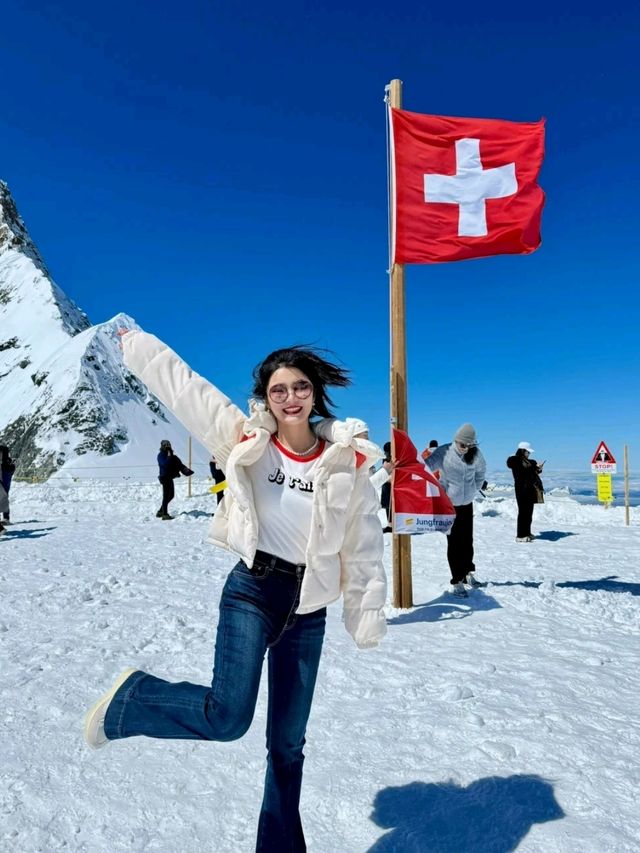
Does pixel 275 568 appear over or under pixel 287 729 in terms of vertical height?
over

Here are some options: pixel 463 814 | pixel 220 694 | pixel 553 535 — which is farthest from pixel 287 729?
pixel 553 535

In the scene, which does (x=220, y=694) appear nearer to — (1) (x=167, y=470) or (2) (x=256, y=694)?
(2) (x=256, y=694)

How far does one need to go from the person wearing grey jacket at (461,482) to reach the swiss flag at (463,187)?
218 cm

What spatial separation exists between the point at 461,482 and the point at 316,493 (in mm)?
5200

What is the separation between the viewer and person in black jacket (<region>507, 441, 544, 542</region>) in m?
11.8

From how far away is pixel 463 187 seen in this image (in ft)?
21.0

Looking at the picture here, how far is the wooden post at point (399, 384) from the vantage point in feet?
19.9

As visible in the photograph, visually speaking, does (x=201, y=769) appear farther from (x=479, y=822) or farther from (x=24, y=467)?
(x=24, y=467)

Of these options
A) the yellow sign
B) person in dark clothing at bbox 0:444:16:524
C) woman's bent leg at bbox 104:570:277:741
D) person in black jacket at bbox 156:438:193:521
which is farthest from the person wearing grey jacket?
the yellow sign

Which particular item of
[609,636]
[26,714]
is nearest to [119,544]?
[26,714]

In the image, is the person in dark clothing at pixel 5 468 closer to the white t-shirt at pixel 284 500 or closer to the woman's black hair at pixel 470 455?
the woman's black hair at pixel 470 455

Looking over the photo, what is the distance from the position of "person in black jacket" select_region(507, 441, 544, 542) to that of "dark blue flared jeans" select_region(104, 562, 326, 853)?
10.2 m

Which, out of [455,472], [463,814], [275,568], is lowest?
[463,814]

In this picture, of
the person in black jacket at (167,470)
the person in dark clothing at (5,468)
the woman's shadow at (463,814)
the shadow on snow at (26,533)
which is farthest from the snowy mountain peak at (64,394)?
the woman's shadow at (463,814)
